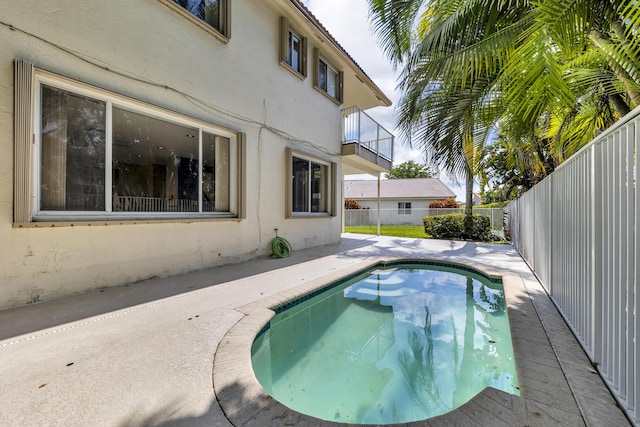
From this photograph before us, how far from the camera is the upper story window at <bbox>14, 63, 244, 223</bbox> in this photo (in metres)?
4.08

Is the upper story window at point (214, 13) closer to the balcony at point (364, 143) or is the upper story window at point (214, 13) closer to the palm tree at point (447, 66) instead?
the palm tree at point (447, 66)

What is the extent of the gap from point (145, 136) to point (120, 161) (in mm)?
752

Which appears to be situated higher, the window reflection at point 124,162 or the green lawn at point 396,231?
the window reflection at point 124,162

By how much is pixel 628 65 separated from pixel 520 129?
126cm

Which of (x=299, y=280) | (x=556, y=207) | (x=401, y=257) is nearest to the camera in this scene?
(x=556, y=207)

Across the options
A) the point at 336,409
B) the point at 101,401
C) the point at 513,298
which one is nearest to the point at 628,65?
the point at 513,298

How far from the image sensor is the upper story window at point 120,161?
161 inches

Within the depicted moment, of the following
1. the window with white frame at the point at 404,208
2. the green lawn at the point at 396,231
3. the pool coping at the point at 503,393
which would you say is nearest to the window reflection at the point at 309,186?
the pool coping at the point at 503,393

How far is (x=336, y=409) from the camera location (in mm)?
2434

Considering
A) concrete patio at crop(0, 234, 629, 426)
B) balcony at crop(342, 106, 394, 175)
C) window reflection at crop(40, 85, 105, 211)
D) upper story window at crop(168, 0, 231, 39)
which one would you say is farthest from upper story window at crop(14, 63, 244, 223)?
balcony at crop(342, 106, 394, 175)

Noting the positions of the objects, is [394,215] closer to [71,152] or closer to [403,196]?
[403,196]

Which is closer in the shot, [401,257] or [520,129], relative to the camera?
[520,129]

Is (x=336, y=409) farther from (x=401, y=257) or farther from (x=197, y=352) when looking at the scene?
(x=401, y=257)

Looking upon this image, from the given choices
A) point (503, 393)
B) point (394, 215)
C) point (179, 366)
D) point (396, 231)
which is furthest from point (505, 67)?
point (394, 215)
